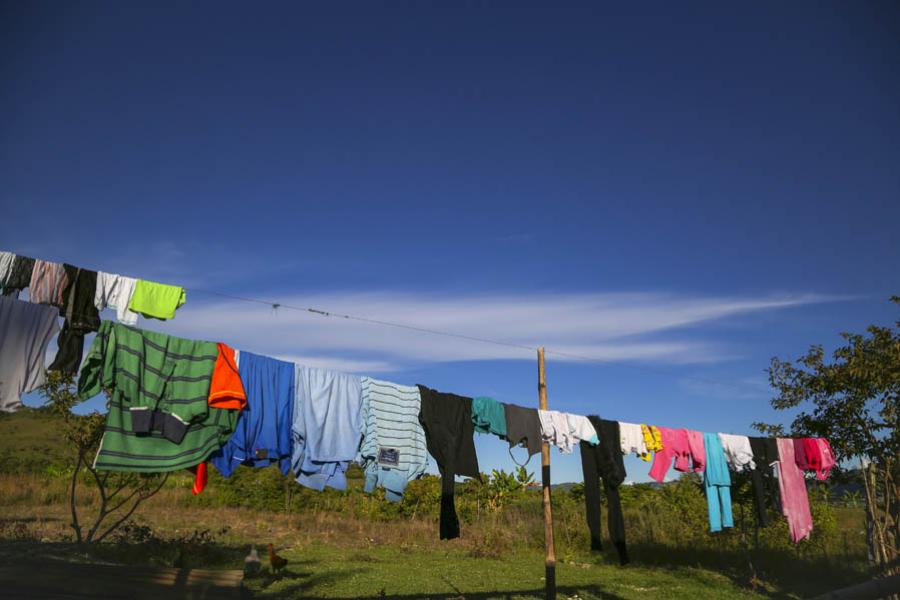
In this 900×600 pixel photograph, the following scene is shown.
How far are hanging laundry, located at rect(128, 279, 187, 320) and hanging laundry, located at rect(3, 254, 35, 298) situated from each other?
0.98m

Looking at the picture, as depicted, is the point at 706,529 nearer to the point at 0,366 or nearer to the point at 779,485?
the point at 779,485

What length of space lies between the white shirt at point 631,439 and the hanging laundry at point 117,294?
8.08 m

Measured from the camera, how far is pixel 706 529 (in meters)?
20.5

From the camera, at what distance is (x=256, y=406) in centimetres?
711

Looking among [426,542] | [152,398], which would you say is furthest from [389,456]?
[426,542]

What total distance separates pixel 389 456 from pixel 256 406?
1.98 meters

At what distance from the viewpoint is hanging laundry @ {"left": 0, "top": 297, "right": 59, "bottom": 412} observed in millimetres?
5750

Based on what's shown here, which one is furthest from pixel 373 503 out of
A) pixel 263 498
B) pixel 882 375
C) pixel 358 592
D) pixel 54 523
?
pixel 882 375

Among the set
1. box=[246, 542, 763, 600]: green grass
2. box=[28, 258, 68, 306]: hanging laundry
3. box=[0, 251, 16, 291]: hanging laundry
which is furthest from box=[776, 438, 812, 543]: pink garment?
box=[0, 251, 16, 291]: hanging laundry

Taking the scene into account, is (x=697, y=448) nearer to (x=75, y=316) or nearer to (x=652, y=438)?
(x=652, y=438)

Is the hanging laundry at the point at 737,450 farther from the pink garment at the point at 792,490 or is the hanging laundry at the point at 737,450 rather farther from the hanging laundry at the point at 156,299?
the hanging laundry at the point at 156,299

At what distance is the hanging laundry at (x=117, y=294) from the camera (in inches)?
269

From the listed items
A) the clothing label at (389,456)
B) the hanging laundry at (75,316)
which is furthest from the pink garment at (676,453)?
the hanging laundry at (75,316)

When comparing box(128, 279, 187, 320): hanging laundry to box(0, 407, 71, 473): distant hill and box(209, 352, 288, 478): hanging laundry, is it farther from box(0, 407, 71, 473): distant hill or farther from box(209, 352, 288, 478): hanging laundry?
box(0, 407, 71, 473): distant hill
